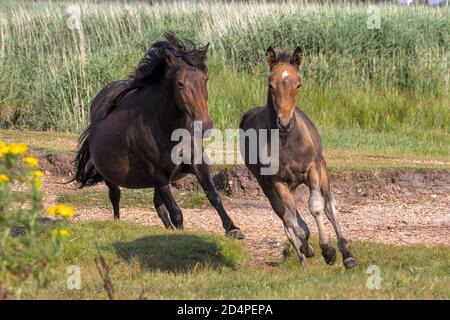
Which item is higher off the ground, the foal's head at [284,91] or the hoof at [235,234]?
the foal's head at [284,91]

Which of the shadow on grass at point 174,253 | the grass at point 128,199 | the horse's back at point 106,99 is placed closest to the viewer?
the shadow on grass at point 174,253

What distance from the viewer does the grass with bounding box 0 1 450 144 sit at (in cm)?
1744

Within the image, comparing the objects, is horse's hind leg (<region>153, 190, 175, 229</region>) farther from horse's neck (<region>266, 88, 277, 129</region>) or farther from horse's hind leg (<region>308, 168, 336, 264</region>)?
horse's hind leg (<region>308, 168, 336, 264</region>)

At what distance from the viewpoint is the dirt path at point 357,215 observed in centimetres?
1071

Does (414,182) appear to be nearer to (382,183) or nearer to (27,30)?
(382,183)

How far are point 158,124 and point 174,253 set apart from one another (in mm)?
1485

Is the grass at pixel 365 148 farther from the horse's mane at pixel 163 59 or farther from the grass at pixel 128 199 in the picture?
the horse's mane at pixel 163 59

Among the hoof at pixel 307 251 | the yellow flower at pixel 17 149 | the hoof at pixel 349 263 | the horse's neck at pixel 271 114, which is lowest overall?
the hoof at pixel 349 263

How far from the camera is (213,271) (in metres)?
9.02

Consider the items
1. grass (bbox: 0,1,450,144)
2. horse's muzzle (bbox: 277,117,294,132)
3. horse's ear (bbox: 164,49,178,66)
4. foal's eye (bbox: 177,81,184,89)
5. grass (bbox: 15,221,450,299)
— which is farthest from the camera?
grass (bbox: 0,1,450,144)

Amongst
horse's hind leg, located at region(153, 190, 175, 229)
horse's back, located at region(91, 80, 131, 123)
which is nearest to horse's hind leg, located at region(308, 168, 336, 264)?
horse's hind leg, located at region(153, 190, 175, 229)

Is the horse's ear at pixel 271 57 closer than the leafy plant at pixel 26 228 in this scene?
No

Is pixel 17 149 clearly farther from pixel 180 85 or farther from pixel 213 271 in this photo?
pixel 180 85

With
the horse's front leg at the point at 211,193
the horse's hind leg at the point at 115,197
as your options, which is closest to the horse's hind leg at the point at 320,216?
the horse's front leg at the point at 211,193
